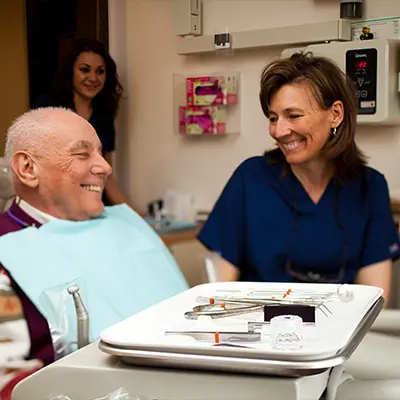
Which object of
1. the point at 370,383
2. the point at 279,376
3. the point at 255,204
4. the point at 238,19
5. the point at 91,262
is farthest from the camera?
the point at 255,204

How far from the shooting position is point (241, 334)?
0.71m

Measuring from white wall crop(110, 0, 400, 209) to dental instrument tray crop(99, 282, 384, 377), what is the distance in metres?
0.53

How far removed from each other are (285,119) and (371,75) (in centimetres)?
21

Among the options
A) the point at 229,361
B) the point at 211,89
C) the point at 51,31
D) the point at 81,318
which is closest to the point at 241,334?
the point at 229,361

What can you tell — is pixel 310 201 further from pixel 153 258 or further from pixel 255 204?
pixel 153 258

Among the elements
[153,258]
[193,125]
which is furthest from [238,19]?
[153,258]

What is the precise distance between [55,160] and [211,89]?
0.38 m

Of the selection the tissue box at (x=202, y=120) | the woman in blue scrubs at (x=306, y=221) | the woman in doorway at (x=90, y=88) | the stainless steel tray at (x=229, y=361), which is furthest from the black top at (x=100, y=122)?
the stainless steel tray at (x=229, y=361)

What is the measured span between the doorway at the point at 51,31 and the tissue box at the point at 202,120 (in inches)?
10.3

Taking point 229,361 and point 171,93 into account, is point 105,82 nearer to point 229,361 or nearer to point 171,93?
point 171,93

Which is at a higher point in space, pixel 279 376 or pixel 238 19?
pixel 238 19

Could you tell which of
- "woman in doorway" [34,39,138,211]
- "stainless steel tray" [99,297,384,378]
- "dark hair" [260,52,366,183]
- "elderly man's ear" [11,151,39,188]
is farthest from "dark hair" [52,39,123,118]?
"stainless steel tray" [99,297,384,378]

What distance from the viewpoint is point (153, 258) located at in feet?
4.47

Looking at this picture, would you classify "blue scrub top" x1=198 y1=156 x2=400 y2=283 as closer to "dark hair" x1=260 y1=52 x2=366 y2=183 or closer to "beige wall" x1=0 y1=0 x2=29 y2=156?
"dark hair" x1=260 y1=52 x2=366 y2=183
